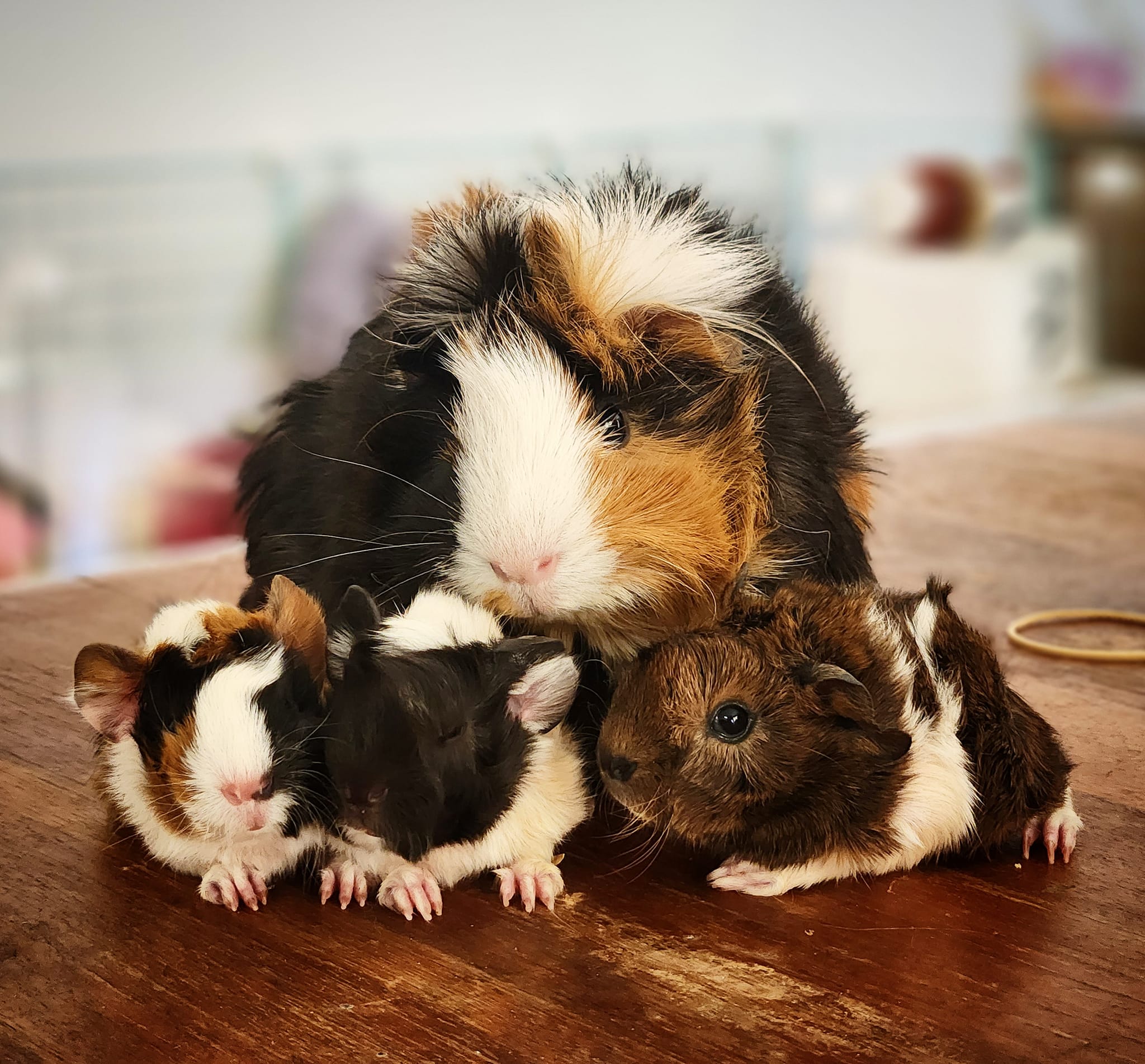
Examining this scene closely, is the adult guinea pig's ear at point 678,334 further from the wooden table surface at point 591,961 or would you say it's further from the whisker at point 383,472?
the wooden table surface at point 591,961

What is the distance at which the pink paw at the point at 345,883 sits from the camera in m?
1.29

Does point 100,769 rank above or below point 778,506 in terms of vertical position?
below

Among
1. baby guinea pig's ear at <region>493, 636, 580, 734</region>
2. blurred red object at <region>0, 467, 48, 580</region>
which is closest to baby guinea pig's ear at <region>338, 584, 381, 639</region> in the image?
baby guinea pig's ear at <region>493, 636, 580, 734</region>

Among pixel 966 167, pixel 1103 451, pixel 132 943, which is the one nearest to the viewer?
pixel 132 943

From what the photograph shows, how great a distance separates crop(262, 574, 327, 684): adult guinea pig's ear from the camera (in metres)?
1.29

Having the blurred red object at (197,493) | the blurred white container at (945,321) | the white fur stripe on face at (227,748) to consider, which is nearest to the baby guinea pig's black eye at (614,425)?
the white fur stripe on face at (227,748)

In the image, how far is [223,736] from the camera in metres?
1.20

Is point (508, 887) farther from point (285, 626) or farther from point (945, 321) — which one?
point (945, 321)

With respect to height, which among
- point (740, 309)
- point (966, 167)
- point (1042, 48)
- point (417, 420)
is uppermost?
point (1042, 48)

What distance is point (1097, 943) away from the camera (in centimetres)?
121

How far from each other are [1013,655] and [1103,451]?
147cm

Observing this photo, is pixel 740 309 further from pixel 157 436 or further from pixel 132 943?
pixel 157 436

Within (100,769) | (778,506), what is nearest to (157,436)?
(100,769)

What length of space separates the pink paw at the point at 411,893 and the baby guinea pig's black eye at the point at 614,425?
1.37 feet
